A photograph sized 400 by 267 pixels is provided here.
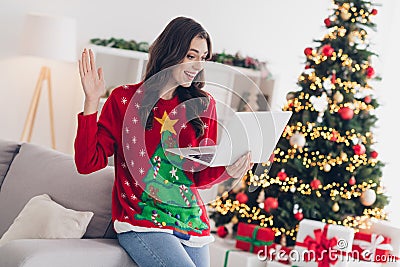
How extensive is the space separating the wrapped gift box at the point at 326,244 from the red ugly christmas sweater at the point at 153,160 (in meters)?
1.61

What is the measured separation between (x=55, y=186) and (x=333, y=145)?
6.32ft

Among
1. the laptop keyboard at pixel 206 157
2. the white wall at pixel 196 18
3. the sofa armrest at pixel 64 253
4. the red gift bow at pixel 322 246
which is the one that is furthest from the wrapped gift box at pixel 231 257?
the laptop keyboard at pixel 206 157

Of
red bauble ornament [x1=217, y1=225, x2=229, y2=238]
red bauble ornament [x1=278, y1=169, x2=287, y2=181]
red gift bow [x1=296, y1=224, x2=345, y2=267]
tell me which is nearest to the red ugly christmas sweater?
red gift bow [x1=296, y1=224, x2=345, y2=267]

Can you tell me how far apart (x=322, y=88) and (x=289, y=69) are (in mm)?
1818

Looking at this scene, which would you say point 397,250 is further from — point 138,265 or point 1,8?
point 1,8

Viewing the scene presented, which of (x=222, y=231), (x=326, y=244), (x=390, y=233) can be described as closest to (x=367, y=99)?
(x=390, y=233)

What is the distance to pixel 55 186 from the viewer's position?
281 cm

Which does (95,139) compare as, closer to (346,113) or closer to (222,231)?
(346,113)

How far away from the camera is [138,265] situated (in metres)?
2.32

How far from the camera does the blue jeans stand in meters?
2.21

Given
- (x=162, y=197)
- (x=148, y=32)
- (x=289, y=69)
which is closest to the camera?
(x=162, y=197)

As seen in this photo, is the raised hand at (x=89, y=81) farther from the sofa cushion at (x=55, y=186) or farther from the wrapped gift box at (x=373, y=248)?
the wrapped gift box at (x=373, y=248)

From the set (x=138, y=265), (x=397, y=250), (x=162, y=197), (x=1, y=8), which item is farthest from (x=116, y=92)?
(x=1, y=8)

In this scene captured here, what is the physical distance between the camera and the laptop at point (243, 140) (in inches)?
80.8
